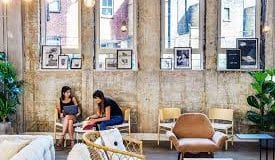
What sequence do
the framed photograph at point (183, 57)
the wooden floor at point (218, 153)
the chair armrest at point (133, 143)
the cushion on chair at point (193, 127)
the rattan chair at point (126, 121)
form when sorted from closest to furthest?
the chair armrest at point (133, 143) → the cushion on chair at point (193, 127) → the wooden floor at point (218, 153) → the rattan chair at point (126, 121) → the framed photograph at point (183, 57)

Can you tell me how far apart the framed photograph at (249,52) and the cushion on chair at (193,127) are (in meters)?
2.51

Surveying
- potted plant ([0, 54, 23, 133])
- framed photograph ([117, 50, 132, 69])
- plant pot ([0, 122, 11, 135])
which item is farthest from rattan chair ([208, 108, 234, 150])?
plant pot ([0, 122, 11, 135])

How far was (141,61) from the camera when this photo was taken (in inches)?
357

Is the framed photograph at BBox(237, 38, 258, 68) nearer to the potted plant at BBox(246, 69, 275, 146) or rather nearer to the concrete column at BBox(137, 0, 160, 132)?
the potted plant at BBox(246, 69, 275, 146)

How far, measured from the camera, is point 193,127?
22.5 feet

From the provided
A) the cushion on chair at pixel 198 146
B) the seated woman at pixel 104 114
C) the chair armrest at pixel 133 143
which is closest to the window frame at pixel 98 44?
the seated woman at pixel 104 114

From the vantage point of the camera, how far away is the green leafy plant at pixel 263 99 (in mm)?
8047

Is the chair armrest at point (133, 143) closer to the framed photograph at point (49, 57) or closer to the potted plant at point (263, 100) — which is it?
the potted plant at point (263, 100)

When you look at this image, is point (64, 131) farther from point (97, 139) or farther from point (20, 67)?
point (97, 139)

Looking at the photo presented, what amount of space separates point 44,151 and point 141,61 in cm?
465

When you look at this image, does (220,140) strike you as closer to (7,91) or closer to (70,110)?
(70,110)

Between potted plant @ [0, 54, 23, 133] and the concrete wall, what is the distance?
455 mm

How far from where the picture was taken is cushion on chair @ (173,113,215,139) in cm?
682

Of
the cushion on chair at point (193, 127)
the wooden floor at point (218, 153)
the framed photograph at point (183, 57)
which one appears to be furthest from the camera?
the framed photograph at point (183, 57)
